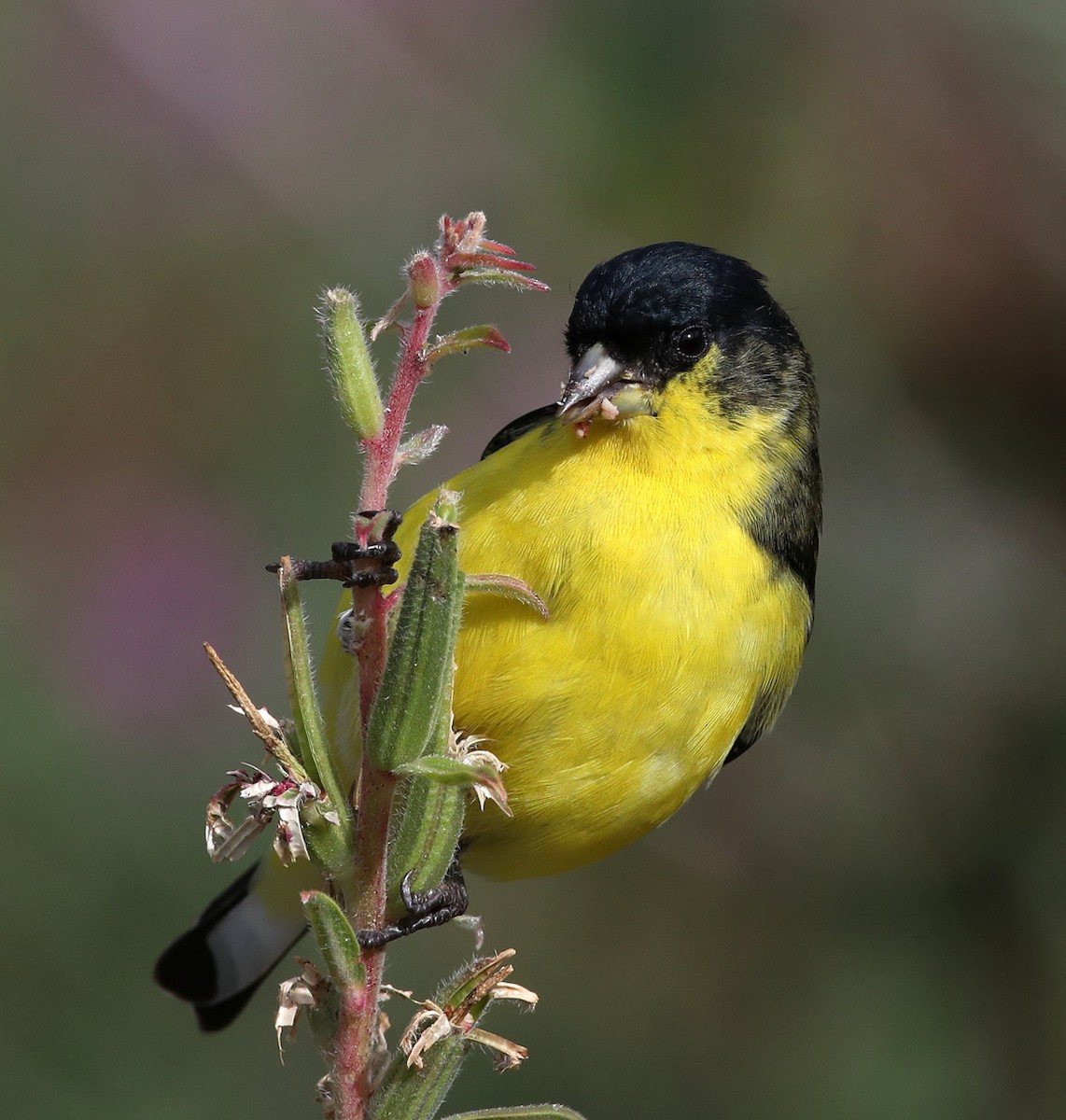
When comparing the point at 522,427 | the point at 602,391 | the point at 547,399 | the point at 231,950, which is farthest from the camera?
the point at 547,399

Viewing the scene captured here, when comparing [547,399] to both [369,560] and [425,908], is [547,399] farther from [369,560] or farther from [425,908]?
[369,560]

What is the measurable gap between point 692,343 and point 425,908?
3.54 ft

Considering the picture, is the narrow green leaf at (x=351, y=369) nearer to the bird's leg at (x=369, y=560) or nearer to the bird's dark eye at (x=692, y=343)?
the bird's leg at (x=369, y=560)

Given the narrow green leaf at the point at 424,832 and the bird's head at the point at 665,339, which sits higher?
the bird's head at the point at 665,339

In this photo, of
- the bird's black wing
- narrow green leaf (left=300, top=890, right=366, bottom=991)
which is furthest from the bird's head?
narrow green leaf (left=300, top=890, right=366, bottom=991)

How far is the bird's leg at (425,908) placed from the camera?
1392 mm

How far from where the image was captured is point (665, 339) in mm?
2352

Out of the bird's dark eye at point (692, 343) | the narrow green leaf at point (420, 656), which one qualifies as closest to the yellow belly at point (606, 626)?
the bird's dark eye at point (692, 343)

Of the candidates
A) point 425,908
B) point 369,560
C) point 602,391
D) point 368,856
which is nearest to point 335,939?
point 368,856

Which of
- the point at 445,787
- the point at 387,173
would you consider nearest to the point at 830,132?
the point at 387,173

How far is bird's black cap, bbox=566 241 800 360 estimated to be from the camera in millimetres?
2336

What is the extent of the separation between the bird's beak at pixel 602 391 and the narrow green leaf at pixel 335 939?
1.06m

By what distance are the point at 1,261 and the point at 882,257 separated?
8.90 feet

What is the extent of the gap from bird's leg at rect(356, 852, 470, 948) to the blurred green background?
1.48 meters
